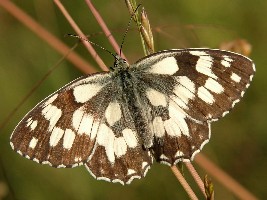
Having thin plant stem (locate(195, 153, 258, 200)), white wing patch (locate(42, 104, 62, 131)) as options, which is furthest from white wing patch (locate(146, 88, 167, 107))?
white wing patch (locate(42, 104, 62, 131))

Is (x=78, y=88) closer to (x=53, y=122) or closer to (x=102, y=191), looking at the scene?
(x=53, y=122)

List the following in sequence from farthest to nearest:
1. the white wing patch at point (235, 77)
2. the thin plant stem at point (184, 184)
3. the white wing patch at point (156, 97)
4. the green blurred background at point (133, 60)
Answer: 1. the green blurred background at point (133, 60)
2. the white wing patch at point (156, 97)
3. the white wing patch at point (235, 77)
4. the thin plant stem at point (184, 184)

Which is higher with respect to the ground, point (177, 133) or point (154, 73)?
point (154, 73)

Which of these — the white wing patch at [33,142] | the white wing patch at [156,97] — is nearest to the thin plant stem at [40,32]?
the white wing patch at [156,97]

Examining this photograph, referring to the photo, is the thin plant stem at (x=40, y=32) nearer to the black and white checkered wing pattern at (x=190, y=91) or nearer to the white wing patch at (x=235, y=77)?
the black and white checkered wing pattern at (x=190, y=91)

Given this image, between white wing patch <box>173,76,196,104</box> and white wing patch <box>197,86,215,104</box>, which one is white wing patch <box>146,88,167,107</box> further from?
white wing patch <box>197,86,215,104</box>

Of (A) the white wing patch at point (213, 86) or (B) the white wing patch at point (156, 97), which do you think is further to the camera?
(B) the white wing patch at point (156, 97)
